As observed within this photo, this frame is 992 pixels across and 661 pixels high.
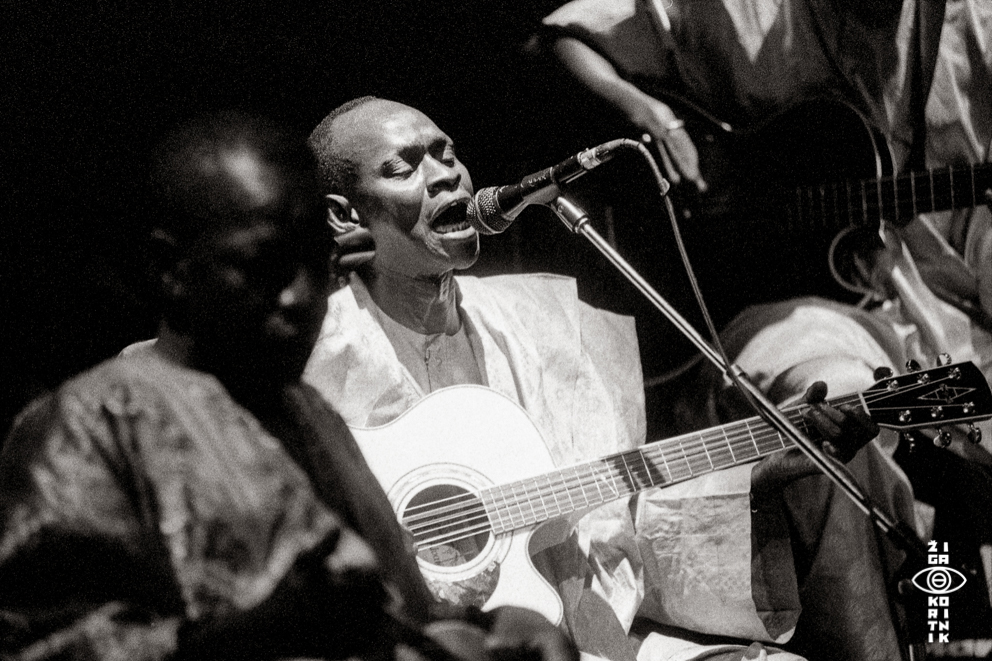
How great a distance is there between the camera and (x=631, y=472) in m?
2.31

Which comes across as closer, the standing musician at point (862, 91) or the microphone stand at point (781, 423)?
the microphone stand at point (781, 423)

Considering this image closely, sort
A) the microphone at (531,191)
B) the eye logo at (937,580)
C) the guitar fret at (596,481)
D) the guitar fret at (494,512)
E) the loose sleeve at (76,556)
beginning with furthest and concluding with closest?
1. the eye logo at (937,580)
2. the guitar fret at (596,481)
3. the guitar fret at (494,512)
4. the microphone at (531,191)
5. the loose sleeve at (76,556)

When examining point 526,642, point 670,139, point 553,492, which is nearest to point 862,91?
point 670,139

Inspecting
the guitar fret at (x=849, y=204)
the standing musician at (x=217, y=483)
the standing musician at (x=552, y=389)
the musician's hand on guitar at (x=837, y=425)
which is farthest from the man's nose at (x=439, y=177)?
the guitar fret at (x=849, y=204)

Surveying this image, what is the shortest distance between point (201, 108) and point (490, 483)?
3.46 ft

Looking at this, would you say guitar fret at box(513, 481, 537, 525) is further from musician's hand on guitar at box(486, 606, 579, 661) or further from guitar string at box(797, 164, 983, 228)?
guitar string at box(797, 164, 983, 228)

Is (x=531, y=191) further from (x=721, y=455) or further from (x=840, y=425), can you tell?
(x=840, y=425)

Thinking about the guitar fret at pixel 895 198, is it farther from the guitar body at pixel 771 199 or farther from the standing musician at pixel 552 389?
the standing musician at pixel 552 389

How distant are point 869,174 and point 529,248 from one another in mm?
1025

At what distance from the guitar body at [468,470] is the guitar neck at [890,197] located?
118 centimetres

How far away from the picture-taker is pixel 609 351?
2.62 m

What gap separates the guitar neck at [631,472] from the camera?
2.19 meters

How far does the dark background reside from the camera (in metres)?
2.18

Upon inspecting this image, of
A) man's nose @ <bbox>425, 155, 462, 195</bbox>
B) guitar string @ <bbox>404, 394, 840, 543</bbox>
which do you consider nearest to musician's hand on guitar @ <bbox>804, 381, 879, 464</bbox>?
guitar string @ <bbox>404, 394, 840, 543</bbox>
